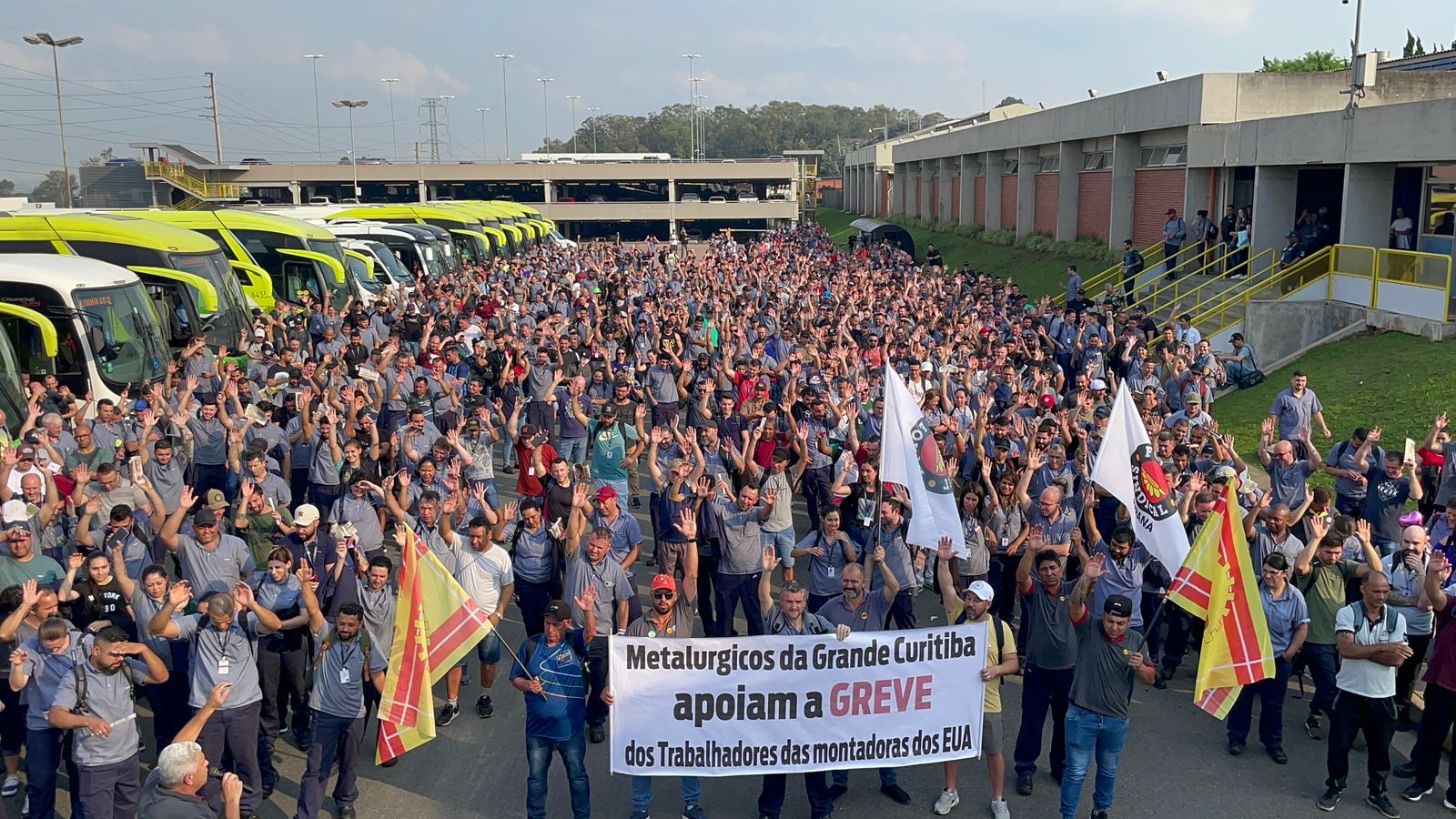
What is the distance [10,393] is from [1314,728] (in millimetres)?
14123

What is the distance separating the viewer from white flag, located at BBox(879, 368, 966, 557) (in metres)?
8.74

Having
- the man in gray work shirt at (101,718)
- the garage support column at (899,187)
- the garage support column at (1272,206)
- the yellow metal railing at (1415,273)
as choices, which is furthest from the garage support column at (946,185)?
the man in gray work shirt at (101,718)

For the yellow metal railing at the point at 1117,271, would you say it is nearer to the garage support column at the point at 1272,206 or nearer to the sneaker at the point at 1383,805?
the garage support column at the point at 1272,206

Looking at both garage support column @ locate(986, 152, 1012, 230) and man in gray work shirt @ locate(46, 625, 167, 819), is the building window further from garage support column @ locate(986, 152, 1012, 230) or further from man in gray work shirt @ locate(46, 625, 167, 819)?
man in gray work shirt @ locate(46, 625, 167, 819)

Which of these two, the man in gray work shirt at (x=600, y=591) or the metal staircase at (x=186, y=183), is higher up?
the metal staircase at (x=186, y=183)

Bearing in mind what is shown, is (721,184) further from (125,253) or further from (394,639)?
(394,639)

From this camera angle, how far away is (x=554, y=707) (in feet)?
22.6

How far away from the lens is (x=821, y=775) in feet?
23.6

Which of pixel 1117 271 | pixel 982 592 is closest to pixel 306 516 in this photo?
pixel 982 592

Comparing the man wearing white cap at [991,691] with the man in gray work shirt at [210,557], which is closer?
the man wearing white cap at [991,691]

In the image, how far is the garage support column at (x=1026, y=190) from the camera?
39.4 m

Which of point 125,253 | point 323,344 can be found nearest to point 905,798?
point 323,344

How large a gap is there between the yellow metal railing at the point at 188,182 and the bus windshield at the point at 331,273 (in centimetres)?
4371

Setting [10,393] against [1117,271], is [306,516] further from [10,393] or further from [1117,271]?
[1117,271]
